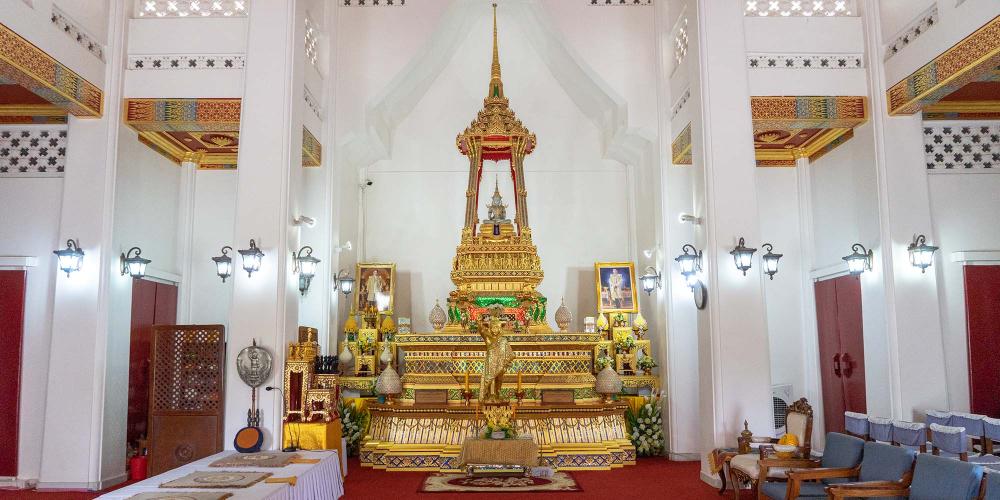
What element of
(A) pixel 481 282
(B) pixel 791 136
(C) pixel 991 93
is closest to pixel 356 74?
(A) pixel 481 282

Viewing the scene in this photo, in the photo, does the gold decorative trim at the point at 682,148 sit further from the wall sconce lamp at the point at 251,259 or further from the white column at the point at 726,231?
the wall sconce lamp at the point at 251,259

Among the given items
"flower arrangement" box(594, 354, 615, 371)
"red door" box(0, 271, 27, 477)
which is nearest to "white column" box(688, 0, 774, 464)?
"flower arrangement" box(594, 354, 615, 371)

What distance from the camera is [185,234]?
39.6ft

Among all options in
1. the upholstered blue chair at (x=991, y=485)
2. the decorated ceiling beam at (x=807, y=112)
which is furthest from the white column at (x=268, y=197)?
the upholstered blue chair at (x=991, y=485)

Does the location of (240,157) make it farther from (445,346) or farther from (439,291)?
(439,291)

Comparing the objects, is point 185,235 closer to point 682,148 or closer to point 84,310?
point 84,310

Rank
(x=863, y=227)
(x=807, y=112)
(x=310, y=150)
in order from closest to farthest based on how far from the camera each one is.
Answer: (x=807, y=112) → (x=863, y=227) → (x=310, y=150)

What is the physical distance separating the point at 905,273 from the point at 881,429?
2.13 m

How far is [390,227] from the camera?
46.8 feet

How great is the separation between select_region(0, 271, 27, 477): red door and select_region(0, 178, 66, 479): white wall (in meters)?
0.07

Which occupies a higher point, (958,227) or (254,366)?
(958,227)

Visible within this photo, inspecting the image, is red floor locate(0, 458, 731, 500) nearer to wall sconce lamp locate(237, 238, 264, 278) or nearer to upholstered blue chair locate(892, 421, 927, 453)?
upholstered blue chair locate(892, 421, 927, 453)

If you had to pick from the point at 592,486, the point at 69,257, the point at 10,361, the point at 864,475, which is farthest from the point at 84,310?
the point at 864,475

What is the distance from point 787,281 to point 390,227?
7.13 meters
